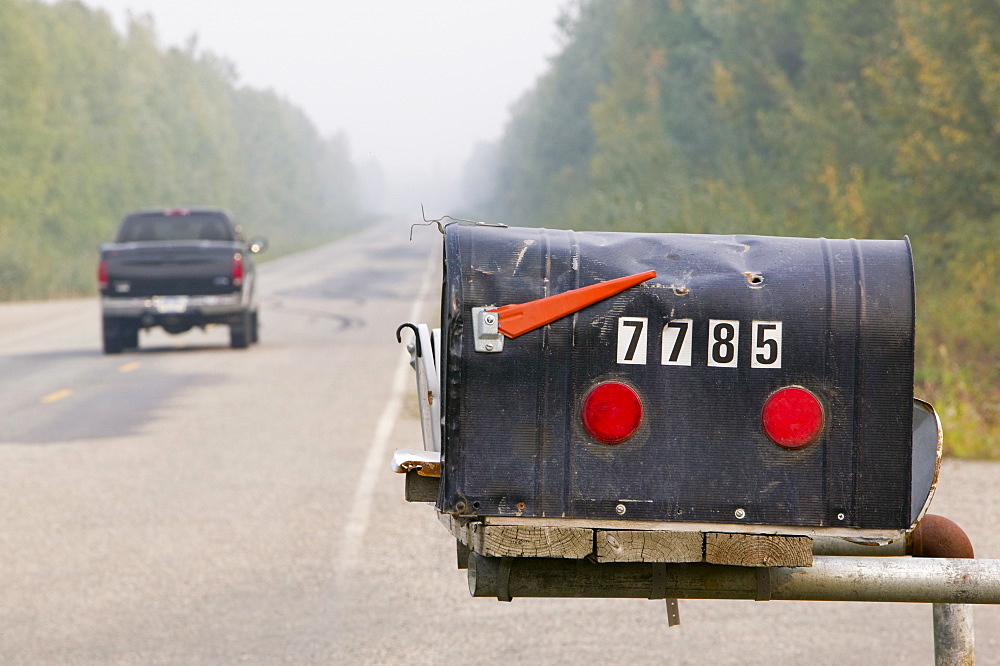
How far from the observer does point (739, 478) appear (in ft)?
11.1

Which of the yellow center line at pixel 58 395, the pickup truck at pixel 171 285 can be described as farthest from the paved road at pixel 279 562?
the pickup truck at pixel 171 285

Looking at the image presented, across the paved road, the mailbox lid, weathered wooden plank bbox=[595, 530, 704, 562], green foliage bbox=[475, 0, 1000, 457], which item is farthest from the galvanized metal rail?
green foliage bbox=[475, 0, 1000, 457]

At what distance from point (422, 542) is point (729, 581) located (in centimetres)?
467

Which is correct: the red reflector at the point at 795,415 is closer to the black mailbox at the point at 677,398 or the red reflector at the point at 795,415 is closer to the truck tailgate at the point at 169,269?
the black mailbox at the point at 677,398

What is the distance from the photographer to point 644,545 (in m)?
3.41

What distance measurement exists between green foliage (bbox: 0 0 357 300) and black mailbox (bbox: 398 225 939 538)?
38.5 meters

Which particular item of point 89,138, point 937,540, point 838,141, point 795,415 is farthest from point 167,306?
point 89,138

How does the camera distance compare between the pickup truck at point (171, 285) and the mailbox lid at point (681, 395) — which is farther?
the pickup truck at point (171, 285)

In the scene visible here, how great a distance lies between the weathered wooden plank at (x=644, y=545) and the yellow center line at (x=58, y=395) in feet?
43.3

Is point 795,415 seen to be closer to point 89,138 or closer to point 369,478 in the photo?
point 369,478

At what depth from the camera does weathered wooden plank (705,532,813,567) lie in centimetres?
342

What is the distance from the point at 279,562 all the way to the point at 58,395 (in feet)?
30.9

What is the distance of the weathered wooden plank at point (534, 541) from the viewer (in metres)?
3.40

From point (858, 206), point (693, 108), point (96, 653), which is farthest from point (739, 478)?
point (693, 108)
